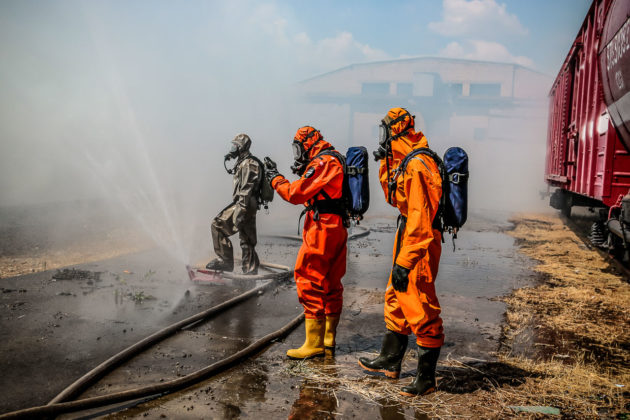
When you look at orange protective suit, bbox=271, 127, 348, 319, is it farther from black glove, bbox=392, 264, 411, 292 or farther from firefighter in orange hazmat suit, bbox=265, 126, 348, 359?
black glove, bbox=392, 264, 411, 292

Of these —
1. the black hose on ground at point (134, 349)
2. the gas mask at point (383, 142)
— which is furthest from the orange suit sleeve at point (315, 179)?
the black hose on ground at point (134, 349)

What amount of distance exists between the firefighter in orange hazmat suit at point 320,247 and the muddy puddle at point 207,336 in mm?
260

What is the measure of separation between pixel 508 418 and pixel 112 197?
566 inches

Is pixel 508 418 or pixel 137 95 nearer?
pixel 508 418

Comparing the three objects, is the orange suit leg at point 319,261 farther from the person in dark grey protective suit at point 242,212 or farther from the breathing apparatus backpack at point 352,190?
the person in dark grey protective suit at point 242,212

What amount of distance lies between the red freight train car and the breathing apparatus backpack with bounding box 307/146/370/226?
3.56 metres

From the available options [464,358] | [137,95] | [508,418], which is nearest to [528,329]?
[464,358]

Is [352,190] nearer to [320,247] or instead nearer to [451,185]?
[320,247]

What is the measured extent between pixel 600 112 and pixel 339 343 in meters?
5.75

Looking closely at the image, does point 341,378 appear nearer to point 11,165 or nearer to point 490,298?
point 490,298

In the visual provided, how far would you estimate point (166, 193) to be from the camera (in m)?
16.1

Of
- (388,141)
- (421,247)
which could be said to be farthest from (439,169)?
(421,247)

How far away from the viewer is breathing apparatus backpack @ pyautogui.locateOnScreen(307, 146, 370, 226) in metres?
3.71

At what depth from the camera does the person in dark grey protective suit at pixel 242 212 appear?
20.6 feet
